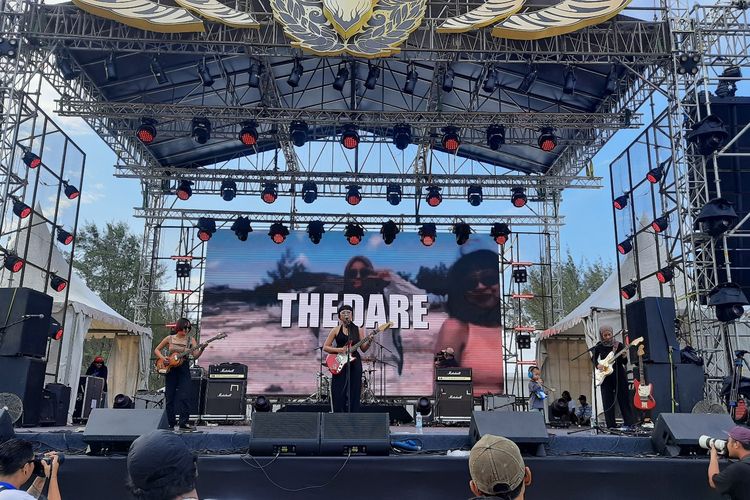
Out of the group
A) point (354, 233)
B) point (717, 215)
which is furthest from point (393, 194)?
point (717, 215)

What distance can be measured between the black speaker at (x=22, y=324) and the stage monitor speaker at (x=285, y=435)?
363 cm

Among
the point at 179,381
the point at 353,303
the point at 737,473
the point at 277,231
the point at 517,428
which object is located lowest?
the point at 737,473

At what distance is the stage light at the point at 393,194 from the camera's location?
15.8m

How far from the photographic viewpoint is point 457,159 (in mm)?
17188

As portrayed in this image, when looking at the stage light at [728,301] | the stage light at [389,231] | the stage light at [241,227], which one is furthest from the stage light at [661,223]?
the stage light at [241,227]

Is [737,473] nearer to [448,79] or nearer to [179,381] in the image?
[179,381]

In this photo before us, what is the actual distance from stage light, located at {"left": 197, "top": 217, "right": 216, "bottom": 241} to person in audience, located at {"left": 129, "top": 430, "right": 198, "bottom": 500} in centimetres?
1469

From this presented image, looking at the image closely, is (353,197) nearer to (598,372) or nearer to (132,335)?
(132,335)

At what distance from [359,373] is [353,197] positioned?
8427 millimetres

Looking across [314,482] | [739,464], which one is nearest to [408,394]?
[314,482]

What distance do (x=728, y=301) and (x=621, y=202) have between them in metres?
4.36

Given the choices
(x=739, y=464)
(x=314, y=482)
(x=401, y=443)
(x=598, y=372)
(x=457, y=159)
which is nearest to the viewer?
(x=739, y=464)

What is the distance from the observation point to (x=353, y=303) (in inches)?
647

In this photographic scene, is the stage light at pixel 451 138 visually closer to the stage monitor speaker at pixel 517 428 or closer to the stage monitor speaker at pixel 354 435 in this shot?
the stage monitor speaker at pixel 517 428
